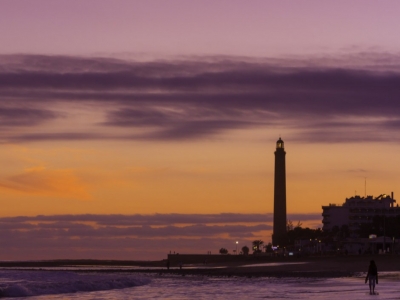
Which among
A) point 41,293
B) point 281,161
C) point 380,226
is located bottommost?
point 41,293

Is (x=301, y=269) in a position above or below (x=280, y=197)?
below

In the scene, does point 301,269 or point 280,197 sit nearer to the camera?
point 301,269

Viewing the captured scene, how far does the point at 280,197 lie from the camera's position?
178 metres

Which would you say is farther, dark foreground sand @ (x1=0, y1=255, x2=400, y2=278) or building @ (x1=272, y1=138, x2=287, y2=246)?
building @ (x1=272, y1=138, x2=287, y2=246)

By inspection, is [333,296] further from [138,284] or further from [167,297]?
[138,284]

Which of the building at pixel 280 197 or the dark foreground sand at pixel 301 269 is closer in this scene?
the dark foreground sand at pixel 301 269

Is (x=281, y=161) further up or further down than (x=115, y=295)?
further up

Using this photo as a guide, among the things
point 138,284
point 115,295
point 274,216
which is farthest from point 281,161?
point 115,295

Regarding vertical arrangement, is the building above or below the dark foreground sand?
above

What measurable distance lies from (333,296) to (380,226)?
155280 millimetres

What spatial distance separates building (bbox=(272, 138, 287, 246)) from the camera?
178000mm

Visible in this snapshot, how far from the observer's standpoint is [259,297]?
46.4m

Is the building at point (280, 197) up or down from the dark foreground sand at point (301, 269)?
up

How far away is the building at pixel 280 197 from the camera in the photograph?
584ft
